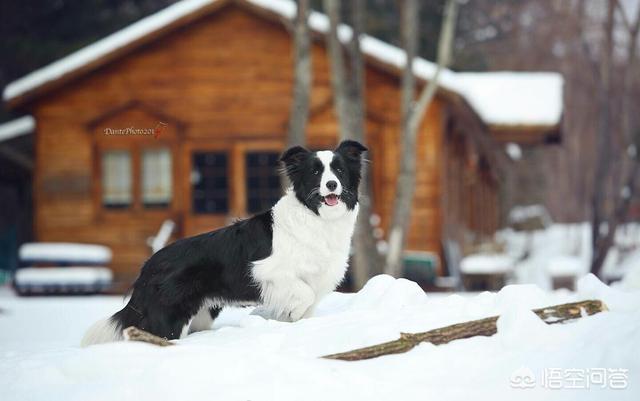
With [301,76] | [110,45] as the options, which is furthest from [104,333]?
[110,45]

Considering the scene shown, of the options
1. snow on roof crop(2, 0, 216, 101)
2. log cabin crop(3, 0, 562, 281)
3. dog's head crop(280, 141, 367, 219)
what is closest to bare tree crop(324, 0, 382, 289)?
log cabin crop(3, 0, 562, 281)

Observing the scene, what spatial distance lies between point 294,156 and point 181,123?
1121cm

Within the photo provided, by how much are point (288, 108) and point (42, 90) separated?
4641 mm

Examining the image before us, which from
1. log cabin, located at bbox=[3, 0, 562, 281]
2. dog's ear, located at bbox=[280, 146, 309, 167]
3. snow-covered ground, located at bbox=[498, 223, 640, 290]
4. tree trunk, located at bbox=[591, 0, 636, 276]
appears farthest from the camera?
snow-covered ground, located at bbox=[498, 223, 640, 290]

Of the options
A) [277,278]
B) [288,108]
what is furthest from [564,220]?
[277,278]

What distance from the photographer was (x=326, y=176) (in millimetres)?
6352

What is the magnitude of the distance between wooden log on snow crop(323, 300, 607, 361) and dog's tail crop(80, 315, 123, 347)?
1616mm

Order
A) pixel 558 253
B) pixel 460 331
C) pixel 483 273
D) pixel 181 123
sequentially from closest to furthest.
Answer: pixel 460 331 < pixel 181 123 < pixel 483 273 < pixel 558 253

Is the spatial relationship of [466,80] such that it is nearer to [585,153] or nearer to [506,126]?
[506,126]

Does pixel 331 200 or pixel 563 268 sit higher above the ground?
pixel 331 200

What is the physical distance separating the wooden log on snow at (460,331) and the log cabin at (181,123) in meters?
11.4

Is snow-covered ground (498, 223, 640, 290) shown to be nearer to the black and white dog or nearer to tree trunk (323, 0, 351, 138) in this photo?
tree trunk (323, 0, 351, 138)

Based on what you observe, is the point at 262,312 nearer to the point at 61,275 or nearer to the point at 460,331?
the point at 460,331

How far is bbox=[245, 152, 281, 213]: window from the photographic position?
17469 millimetres
